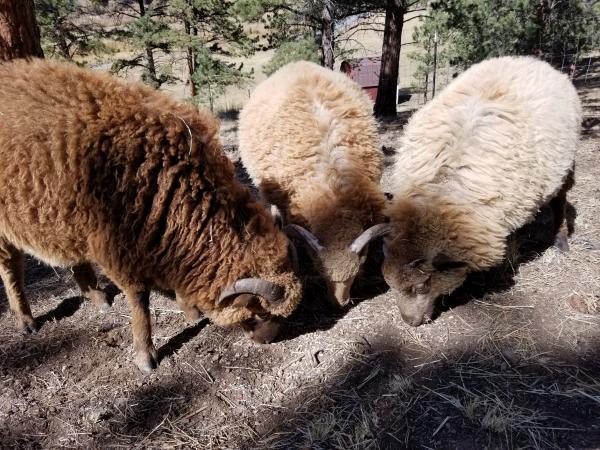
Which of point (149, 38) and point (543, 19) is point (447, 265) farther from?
point (149, 38)

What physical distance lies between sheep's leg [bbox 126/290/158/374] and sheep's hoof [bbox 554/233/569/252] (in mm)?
4766

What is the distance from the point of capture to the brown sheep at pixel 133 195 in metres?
3.42

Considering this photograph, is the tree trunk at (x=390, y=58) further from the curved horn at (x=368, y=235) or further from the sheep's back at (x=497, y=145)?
the curved horn at (x=368, y=235)

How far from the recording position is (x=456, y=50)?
15.4 m

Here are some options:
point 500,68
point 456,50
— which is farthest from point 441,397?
point 456,50

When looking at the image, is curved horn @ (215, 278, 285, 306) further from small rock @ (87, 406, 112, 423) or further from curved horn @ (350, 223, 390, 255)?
small rock @ (87, 406, 112, 423)

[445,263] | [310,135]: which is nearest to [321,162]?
[310,135]

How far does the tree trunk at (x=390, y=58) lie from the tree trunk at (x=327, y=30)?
1558mm

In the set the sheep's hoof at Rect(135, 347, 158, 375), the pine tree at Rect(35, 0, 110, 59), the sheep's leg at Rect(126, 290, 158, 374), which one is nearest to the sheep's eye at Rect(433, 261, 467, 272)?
the sheep's leg at Rect(126, 290, 158, 374)

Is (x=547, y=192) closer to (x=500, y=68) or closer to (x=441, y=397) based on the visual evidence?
(x=500, y=68)

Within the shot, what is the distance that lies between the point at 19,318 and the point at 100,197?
2305mm

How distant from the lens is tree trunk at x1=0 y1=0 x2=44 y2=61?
5.00 meters

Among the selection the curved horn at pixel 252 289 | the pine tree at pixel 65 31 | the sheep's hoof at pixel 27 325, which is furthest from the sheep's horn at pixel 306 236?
the pine tree at pixel 65 31

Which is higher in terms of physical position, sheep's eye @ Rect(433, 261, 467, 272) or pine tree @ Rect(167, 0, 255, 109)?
pine tree @ Rect(167, 0, 255, 109)
